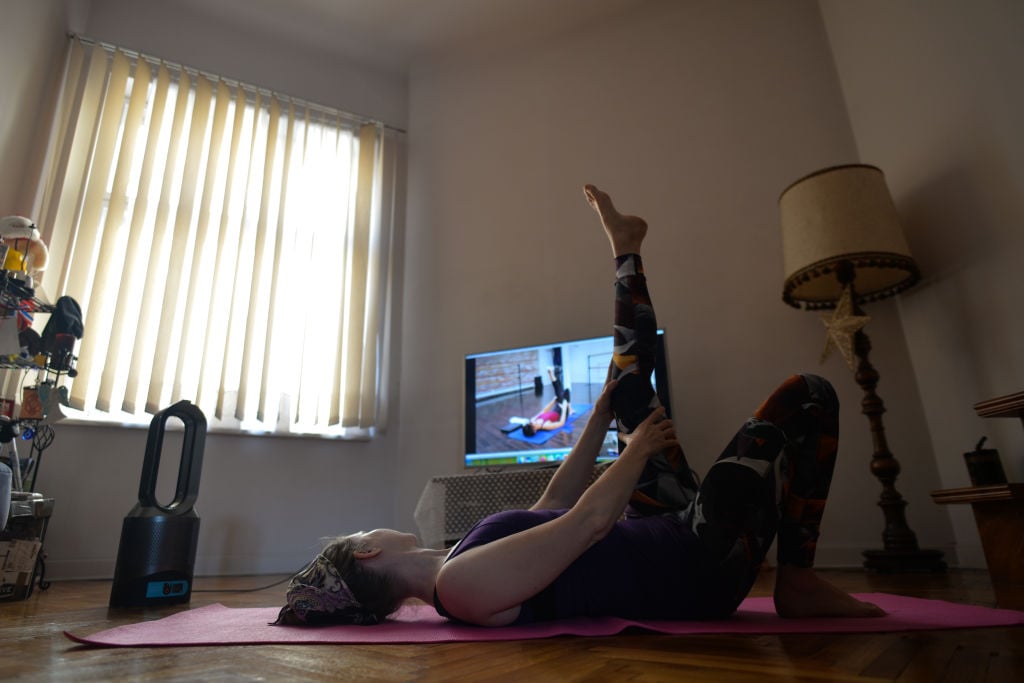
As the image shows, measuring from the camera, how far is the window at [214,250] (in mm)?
A: 2900

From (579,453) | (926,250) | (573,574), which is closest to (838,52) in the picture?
(926,250)

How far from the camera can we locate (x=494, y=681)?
0.73 metres

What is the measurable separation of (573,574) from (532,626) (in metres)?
0.13

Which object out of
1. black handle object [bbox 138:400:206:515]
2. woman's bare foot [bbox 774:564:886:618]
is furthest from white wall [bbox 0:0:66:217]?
woman's bare foot [bbox 774:564:886:618]

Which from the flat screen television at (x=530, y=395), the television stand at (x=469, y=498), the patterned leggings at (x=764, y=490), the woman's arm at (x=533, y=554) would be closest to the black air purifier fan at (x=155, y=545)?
the television stand at (x=469, y=498)

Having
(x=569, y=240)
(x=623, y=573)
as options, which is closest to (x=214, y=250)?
(x=569, y=240)

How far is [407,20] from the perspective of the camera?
12.0 feet

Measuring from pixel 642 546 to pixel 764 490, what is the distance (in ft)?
0.79

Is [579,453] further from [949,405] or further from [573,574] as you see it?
[949,405]

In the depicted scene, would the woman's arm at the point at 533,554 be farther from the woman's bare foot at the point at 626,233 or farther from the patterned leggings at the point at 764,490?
the woman's bare foot at the point at 626,233

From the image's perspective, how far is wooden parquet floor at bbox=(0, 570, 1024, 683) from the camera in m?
0.73

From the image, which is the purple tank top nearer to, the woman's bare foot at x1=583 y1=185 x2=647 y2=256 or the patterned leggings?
the patterned leggings

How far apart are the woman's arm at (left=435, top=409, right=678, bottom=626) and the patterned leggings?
5.9 inches

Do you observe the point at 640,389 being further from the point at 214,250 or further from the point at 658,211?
the point at 214,250
